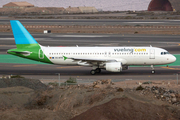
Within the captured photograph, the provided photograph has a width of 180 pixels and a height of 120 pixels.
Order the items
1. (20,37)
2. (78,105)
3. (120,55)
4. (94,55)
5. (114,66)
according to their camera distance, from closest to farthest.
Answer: (78,105) → (114,66) → (120,55) → (94,55) → (20,37)

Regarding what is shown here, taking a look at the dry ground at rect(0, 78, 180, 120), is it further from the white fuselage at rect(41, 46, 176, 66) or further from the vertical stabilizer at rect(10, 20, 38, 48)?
the vertical stabilizer at rect(10, 20, 38, 48)

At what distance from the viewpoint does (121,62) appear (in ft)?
138

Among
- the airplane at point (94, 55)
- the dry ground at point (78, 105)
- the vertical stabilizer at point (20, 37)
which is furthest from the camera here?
the vertical stabilizer at point (20, 37)

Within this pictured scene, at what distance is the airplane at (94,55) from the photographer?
4184 centimetres

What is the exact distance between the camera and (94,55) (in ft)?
140

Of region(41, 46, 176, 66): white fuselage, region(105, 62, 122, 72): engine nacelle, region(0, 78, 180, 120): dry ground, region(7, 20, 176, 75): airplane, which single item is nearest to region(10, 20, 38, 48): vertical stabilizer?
region(7, 20, 176, 75): airplane

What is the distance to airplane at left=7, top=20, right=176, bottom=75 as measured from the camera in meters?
41.8

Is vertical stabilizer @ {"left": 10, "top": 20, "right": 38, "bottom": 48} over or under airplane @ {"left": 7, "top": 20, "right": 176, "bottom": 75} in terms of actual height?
over

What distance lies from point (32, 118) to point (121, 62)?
23.8m

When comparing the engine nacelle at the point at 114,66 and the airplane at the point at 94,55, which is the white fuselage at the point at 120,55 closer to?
the airplane at the point at 94,55

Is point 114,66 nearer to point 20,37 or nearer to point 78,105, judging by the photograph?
point 20,37

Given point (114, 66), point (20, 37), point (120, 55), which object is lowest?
point (114, 66)

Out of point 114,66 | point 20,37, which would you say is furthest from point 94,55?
point 20,37

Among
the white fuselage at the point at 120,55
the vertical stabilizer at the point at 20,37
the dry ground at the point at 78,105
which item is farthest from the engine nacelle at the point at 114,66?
the vertical stabilizer at the point at 20,37
